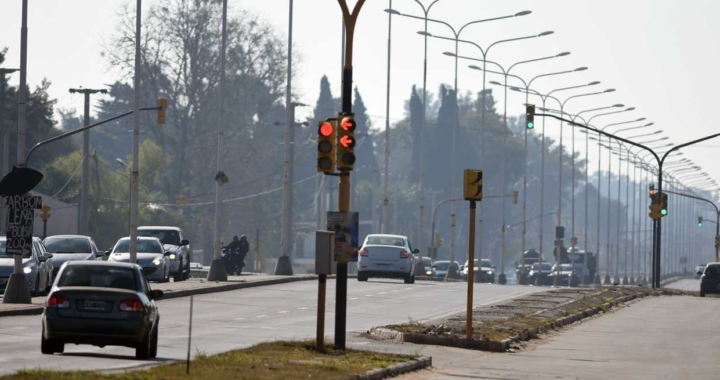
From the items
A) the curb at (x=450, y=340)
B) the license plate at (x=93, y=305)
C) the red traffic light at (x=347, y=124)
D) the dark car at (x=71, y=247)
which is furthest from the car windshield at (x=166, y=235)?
the license plate at (x=93, y=305)

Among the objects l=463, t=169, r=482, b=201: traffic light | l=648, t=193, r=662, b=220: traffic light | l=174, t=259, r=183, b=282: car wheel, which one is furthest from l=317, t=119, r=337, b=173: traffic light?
l=648, t=193, r=662, b=220: traffic light

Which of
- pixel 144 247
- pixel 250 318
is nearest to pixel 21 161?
pixel 250 318

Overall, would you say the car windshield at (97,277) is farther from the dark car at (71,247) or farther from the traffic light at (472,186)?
the dark car at (71,247)

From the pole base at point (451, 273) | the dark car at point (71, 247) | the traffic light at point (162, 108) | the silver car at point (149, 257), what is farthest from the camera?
the pole base at point (451, 273)

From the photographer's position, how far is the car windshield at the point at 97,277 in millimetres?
21188

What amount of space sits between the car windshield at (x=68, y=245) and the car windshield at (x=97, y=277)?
22765 millimetres

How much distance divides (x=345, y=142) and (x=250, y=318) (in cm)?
1102

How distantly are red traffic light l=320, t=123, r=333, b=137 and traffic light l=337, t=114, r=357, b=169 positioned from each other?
0.42ft

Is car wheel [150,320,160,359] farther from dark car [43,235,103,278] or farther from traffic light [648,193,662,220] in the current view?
traffic light [648,193,662,220]

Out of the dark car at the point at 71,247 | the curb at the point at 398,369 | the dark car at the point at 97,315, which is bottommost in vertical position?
the curb at the point at 398,369

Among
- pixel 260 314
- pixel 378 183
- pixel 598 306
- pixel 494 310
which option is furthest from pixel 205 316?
pixel 378 183

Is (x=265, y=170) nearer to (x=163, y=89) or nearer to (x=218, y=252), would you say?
(x=163, y=89)

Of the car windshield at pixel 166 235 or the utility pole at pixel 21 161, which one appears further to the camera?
the car windshield at pixel 166 235

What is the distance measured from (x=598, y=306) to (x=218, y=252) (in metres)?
11.4
